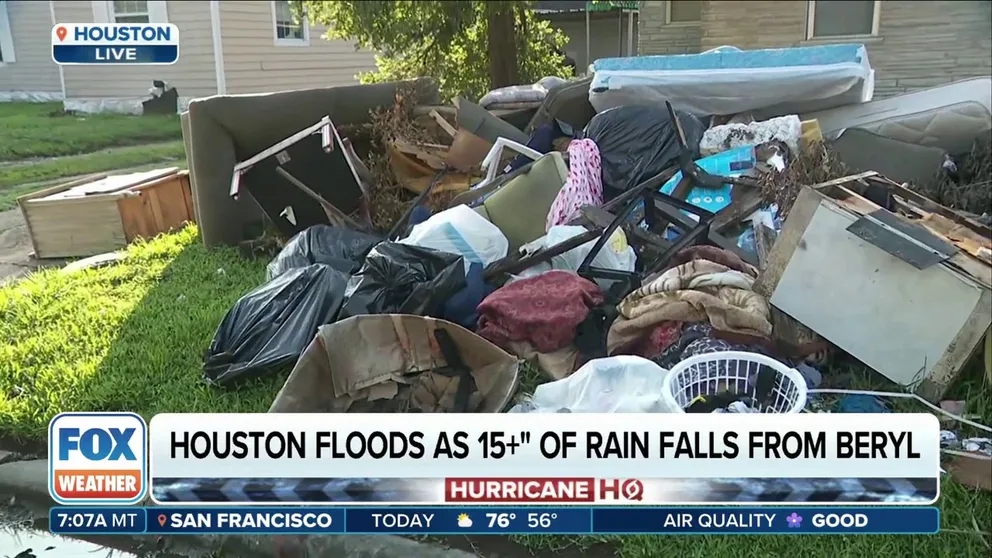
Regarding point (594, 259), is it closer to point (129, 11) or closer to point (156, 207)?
point (129, 11)

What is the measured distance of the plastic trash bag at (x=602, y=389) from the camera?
1.76 metres

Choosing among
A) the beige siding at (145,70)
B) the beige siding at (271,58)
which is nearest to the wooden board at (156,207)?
the beige siding at (271,58)

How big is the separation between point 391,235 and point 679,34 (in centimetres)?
140

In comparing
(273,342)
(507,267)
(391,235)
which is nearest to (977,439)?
(507,267)

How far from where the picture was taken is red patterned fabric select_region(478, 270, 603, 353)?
7.26 feet

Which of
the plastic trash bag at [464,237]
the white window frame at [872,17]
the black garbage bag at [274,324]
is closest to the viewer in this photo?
the black garbage bag at [274,324]

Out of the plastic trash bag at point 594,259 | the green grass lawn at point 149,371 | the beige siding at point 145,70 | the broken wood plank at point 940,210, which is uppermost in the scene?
the beige siding at point 145,70

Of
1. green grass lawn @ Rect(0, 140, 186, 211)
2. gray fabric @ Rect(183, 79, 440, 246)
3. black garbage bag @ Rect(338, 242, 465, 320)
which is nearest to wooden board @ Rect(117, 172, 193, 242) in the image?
gray fabric @ Rect(183, 79, 440, 246)

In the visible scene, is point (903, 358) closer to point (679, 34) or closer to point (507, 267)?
point (507, 267)

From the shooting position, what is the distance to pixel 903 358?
1714mm

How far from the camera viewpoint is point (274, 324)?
7.57 ft

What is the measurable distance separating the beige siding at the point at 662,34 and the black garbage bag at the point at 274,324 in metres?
1.35

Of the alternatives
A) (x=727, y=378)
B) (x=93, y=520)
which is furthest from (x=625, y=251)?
(x=93, y=520)

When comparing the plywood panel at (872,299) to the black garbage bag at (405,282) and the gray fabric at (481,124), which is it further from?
the gray fabric at (481,124)
